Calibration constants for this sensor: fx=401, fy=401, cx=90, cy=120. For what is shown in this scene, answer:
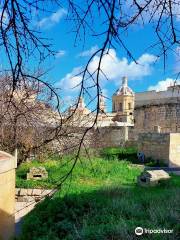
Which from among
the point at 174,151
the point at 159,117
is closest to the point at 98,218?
the point at 174,151

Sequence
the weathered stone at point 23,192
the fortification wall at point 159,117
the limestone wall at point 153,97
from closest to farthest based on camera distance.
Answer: the weathered stone at point 23,192 < the fortification wall at point 159,117 < the limestone wall at point 153,97

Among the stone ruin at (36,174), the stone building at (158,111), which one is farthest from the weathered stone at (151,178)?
the stone building at (158,111)

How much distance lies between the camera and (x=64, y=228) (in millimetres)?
5969

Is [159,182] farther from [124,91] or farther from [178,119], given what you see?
[124,91]

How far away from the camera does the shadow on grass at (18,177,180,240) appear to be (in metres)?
5.18

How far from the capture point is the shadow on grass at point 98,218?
518 centimetres

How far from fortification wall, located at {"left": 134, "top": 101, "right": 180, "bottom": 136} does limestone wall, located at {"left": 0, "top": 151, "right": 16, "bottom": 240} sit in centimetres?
1605

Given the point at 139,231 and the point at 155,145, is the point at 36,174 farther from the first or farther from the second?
the point at 139,231

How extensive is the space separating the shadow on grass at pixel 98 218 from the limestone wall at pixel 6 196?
0.47m

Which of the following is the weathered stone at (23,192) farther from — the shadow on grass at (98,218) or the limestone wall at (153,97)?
the limestone wall at (153,97)

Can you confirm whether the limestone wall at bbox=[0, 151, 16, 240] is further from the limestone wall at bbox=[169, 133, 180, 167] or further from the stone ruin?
the limestone wall at bbox=[169, 133, 180, 167]

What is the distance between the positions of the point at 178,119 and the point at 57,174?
10.7 m

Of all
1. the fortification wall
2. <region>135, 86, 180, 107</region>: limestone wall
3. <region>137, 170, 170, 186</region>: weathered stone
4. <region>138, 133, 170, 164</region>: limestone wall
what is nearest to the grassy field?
<region>137, 170, 170, 186</region>: weathered stone

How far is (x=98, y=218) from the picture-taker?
6.16 metres
